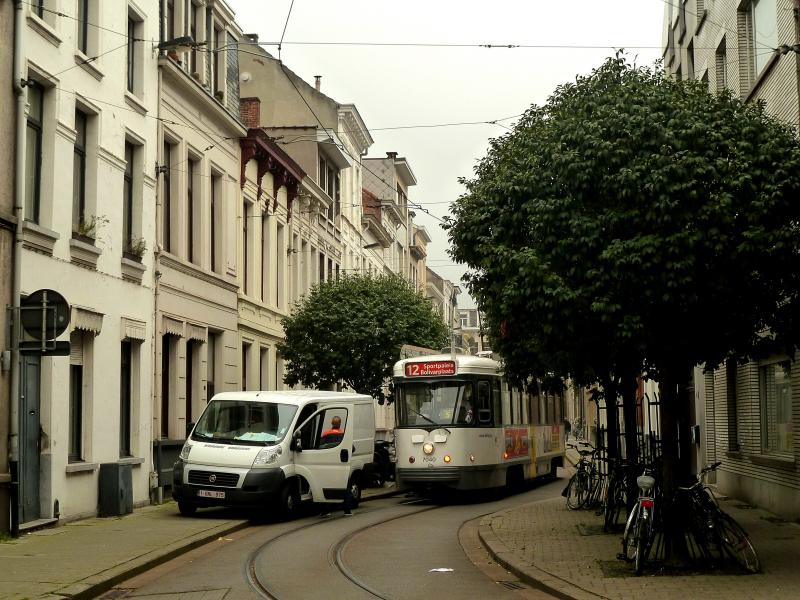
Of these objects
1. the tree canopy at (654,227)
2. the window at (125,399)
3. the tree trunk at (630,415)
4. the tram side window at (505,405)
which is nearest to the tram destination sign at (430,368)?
the tram side window at (505,405)

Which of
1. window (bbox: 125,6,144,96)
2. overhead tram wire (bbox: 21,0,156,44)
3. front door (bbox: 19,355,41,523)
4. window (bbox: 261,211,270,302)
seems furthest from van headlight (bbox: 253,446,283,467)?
window (bbox: 261,211,270,302)

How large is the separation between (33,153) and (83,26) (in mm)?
3418

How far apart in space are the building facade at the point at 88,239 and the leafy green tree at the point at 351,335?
878cm

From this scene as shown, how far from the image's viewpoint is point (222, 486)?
19344 mm

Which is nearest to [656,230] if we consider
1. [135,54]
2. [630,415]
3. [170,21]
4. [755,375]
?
[630,415]

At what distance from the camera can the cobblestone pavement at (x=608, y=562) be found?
36.4 feet

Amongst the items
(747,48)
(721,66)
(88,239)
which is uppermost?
(721,66)

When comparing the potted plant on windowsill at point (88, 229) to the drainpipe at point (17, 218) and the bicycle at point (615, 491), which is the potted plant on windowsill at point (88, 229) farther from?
the bicycle at point (615, 491)

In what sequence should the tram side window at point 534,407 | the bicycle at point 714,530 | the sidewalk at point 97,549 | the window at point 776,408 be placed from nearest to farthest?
the sidewalk at point 97,549 → the bicycle at point 714,530 → the window at point 776,408 → the tram side window at point 534,407

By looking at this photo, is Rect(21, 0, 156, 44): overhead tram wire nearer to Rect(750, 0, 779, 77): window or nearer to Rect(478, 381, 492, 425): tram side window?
Rect(478, 381, 492, 425): tram side window

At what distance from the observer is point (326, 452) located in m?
21.1

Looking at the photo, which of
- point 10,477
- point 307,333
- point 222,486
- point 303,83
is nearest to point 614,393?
point 222,486

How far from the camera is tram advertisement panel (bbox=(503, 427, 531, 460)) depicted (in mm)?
26794

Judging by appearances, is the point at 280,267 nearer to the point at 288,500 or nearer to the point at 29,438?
Answer: the point at 288,500
